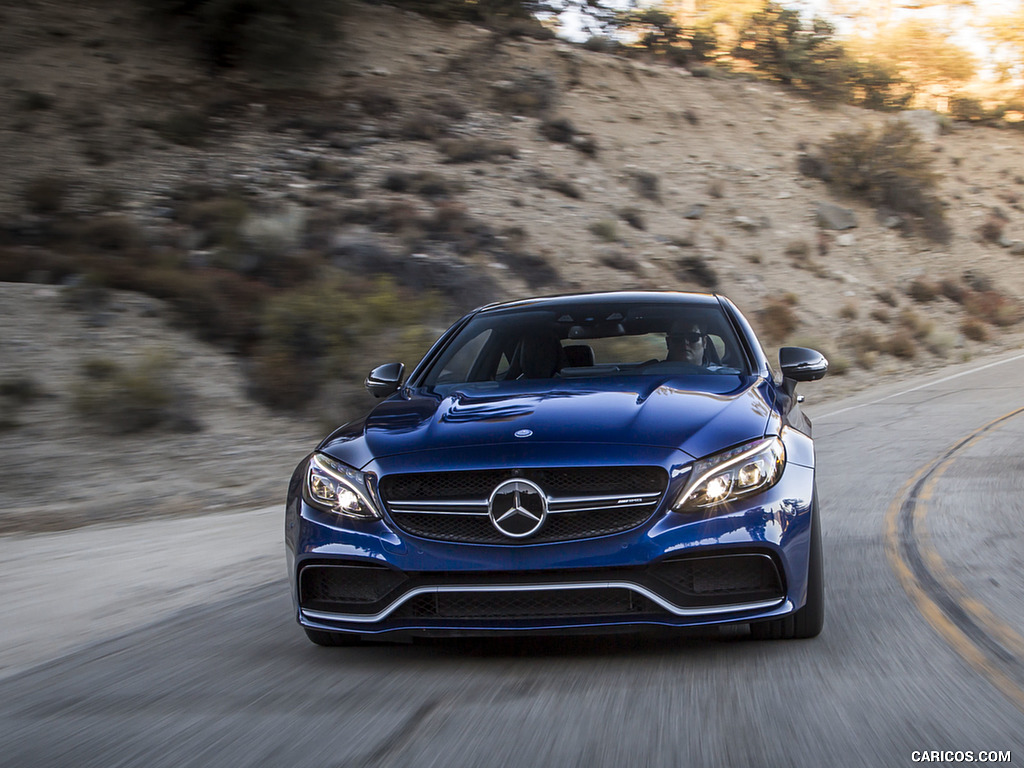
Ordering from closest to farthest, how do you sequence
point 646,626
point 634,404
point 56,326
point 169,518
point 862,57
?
1. point 646,626
2. point 634,404
3. point 169,518
4. point 56,326
5. point 862,57

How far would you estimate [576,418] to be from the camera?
443 cm

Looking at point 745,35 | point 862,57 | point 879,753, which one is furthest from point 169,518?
point 862,57

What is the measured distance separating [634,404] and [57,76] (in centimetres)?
2716

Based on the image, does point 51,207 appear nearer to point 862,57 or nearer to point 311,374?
point 311,374

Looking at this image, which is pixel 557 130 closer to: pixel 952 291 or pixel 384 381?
pixel 952 291

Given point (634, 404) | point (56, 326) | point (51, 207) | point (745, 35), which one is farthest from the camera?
point (745, 35)

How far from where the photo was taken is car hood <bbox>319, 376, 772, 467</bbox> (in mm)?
4238

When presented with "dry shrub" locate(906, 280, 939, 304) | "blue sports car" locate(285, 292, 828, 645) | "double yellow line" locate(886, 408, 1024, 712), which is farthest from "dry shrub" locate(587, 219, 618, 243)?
"blue sports car" locate(285, 292, 828, 645)

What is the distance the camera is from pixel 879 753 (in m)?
3.25

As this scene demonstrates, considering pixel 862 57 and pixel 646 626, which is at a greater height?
pixel 646 626

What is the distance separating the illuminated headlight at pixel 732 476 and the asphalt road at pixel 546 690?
644 mm

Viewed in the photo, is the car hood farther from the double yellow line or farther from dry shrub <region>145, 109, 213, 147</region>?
dry shrub <region>145, 109, 213, 147</region>

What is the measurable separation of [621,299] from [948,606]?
2399mm

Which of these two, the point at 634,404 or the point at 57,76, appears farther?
the point at 57,76
